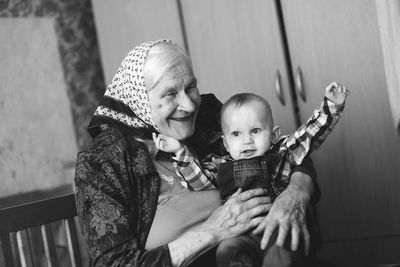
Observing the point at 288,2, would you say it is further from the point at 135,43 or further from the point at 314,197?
the point at 314,197

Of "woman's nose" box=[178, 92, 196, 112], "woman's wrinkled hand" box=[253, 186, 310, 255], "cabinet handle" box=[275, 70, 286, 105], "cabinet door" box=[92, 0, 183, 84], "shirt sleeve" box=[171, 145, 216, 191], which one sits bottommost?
"woman's wrinkled hand" box=[253, 186, 310, 255]

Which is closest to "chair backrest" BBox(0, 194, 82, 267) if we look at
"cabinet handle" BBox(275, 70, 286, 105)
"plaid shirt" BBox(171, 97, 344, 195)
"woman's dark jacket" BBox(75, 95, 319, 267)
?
"woman's dark jacket" BBox(75, 95, 319, 267)

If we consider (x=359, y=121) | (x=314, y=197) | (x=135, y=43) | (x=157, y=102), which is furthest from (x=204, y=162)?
(x=135, y=43)

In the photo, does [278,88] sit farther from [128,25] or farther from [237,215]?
[237,215]

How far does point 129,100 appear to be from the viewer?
187 cm

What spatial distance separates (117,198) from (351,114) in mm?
1382

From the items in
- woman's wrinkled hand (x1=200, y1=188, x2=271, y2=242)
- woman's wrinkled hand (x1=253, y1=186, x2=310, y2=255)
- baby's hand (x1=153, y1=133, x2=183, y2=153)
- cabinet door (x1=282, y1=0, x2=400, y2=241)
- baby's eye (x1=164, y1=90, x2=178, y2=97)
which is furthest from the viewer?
cabinet door (x1=282, y1=0, x2=400, y2=241)

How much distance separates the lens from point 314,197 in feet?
5.82

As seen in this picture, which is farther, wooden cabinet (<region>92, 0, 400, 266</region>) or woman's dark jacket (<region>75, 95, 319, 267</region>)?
wooden cabinet (<region>92, 0, 400, 266</region>)

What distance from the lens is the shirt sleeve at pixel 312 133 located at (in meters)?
1.66

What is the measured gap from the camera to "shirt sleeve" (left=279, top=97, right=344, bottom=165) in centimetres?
166

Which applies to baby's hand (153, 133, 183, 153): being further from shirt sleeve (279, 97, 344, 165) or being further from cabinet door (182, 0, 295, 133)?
cabinet door (182, 0, 295, 133)

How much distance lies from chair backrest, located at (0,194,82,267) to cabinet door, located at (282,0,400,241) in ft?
4.43

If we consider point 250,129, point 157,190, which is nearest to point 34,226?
point 157,190
